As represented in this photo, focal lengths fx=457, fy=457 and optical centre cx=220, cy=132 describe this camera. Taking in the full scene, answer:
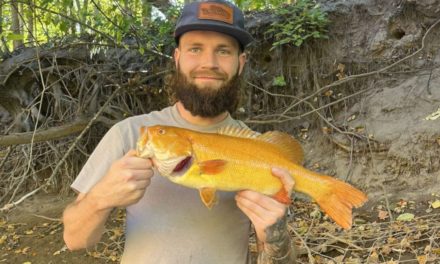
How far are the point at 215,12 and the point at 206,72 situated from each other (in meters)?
0.34

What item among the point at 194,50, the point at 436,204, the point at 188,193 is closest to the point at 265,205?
the point at 188,193

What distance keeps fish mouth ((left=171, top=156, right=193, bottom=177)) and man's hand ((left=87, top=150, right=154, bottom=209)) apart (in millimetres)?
109

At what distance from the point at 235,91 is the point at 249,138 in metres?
0.47

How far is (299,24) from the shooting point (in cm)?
695

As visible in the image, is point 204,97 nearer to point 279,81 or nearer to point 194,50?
point 194,50

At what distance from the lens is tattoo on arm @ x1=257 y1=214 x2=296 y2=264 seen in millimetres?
2250

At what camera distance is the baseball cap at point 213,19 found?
249 centimetres

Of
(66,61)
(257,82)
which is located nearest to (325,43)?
(257,82)

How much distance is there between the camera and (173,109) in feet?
8.75

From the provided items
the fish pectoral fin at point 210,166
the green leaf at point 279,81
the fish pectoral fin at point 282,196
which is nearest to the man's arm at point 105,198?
the fish pectoral fin at point 210,166

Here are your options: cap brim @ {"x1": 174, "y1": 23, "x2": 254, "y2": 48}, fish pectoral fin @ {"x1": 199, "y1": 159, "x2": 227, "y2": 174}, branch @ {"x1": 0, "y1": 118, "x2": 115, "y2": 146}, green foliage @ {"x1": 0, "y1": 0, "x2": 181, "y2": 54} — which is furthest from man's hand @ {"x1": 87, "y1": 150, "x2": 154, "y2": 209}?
branch @ {"x1": 0, "y1": 118, "x2": 115, "y2": 146}

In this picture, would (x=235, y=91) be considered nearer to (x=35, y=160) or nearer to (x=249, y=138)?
(x=249, y=138)

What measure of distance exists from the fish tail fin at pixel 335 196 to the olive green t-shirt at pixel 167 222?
510mm

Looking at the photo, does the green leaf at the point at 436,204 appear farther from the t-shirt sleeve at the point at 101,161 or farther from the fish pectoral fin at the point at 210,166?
the t-shirt sleeve at the point at 101,161
